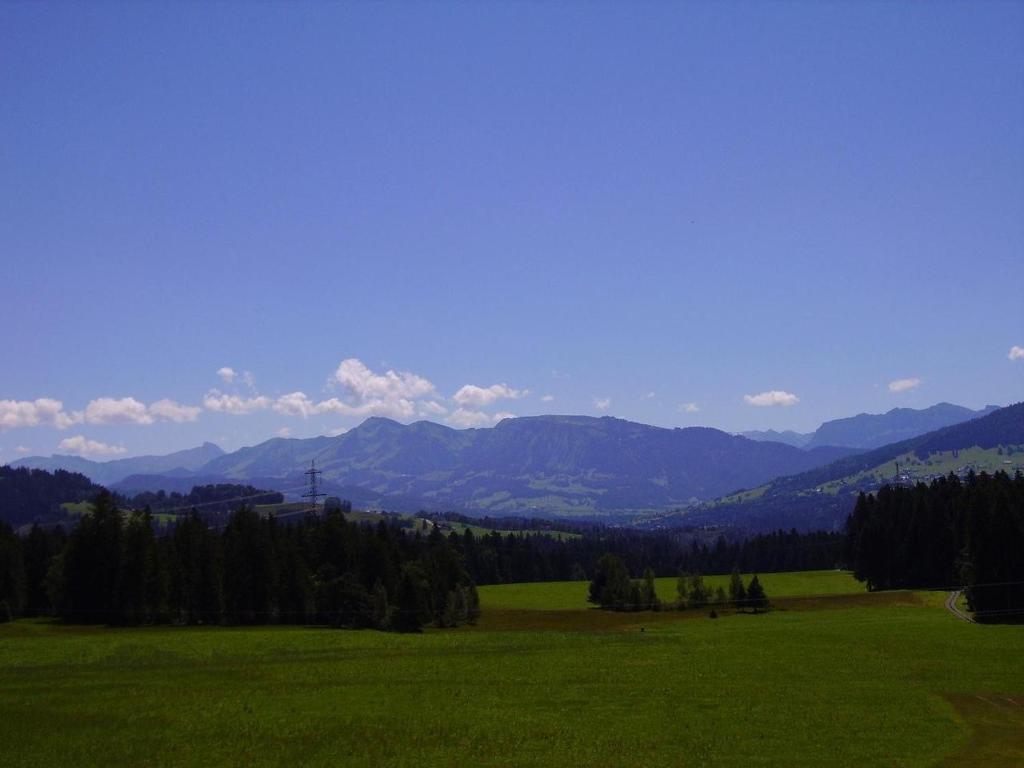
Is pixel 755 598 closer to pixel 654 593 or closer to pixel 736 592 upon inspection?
pixel 736 592

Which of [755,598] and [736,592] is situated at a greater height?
[736,592]

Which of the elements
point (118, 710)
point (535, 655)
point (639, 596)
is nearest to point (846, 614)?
point (639, 596)

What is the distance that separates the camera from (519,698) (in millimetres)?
54344

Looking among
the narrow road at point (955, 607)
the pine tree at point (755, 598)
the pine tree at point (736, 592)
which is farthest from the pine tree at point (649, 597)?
the narrow road at point (955, 607)

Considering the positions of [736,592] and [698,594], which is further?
[698,594]

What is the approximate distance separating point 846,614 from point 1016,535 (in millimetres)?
21337

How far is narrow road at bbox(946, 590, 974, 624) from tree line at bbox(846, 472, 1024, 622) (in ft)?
4.60

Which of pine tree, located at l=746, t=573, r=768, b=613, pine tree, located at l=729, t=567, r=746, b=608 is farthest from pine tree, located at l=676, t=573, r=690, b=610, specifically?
pine tree, located at l=746, t=573, r=768, b=613

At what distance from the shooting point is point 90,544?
370ft

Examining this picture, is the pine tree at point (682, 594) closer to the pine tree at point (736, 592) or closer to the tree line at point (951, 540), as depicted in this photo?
the pine tree at point (736, 592)

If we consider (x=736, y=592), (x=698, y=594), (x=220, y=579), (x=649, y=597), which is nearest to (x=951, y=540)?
(x=736, y=592)

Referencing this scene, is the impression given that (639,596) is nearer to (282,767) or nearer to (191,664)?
(191,664)

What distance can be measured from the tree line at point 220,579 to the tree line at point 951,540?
6231 cm

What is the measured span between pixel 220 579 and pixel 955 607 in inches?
3456
